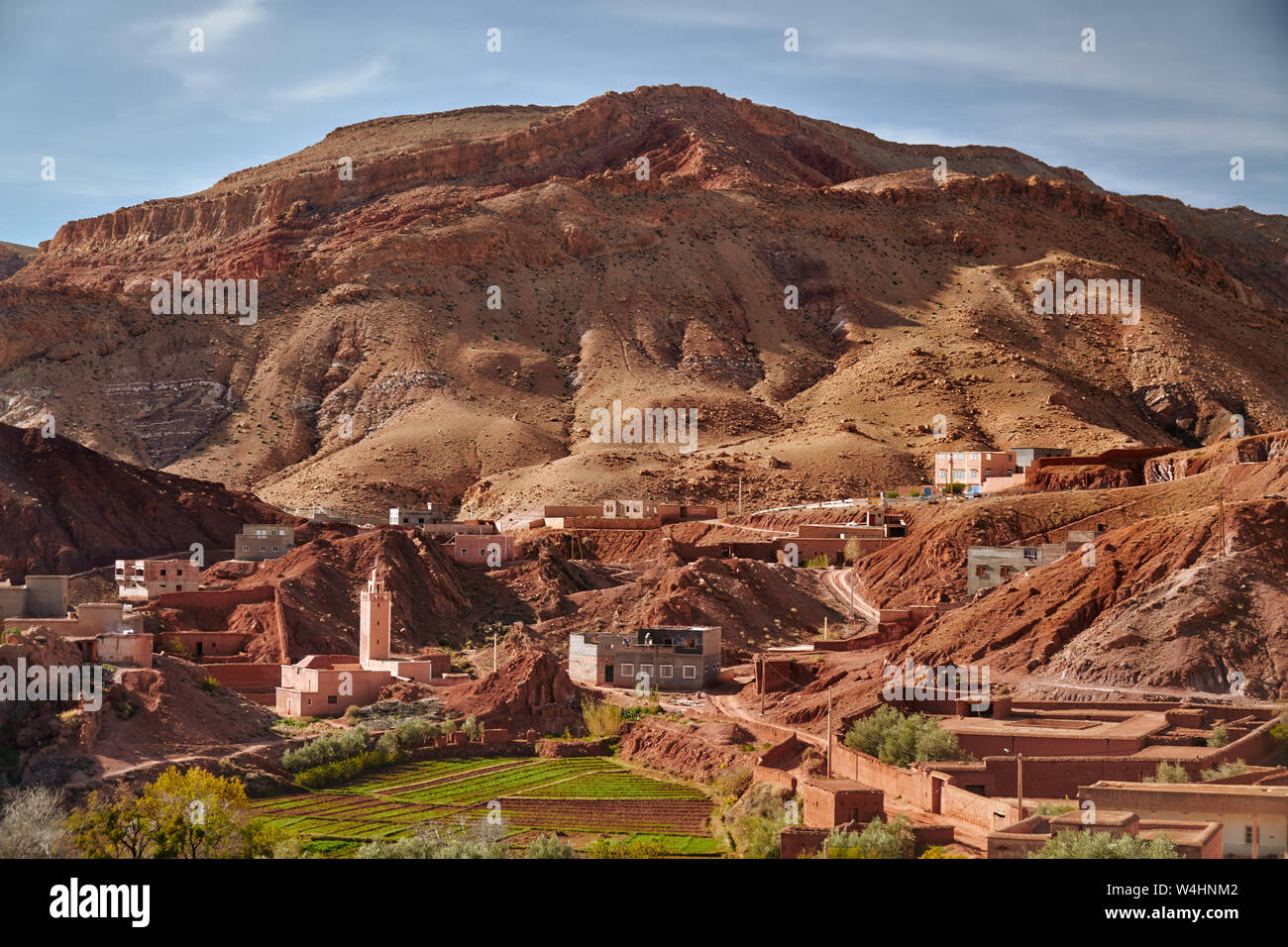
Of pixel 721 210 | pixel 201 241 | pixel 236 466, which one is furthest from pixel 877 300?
pixel 201 241

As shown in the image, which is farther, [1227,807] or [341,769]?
[341,769]

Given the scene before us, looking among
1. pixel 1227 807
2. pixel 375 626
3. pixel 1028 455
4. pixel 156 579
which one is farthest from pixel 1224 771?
pixel 1028 455

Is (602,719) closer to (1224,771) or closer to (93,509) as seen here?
(1224,771)

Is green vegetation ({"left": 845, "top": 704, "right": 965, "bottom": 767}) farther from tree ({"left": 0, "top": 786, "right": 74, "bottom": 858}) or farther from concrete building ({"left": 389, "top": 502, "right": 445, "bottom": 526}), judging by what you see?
concrete building ({"left": 389, "top": 502, "right": 445, "bottom": 526})

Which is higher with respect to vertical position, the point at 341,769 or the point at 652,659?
the point at 652,659

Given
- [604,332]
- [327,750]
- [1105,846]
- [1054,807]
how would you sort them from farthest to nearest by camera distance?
[604,332] < [327,750] < [1054,807] < [1105,846]

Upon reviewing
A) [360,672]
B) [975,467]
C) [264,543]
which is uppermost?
[975,467]

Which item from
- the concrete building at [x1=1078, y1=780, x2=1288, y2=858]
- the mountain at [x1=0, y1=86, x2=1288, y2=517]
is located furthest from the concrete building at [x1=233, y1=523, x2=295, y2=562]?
the concrete building at [x1=1078, y1=780, x2=1288, y2=858]
